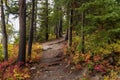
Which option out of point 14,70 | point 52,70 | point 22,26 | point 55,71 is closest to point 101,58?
point 55,71

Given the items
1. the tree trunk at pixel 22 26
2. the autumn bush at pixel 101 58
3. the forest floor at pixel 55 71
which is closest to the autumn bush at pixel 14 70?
the forest floor at pixel 55 71

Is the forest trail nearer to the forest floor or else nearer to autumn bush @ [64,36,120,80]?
the forest floor

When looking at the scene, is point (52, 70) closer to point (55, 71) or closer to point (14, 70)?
point (55, 71)

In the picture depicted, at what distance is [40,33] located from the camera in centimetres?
3294

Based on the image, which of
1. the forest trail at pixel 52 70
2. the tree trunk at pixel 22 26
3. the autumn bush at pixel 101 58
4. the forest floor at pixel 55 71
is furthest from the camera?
the tree trunk at pixel 22 26

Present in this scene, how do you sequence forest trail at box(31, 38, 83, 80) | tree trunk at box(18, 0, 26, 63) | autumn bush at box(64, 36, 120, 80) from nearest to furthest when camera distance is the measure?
autumn bush at box(64, 36, 120, 80)
forest trail at box(31, 38, 83, 80)
tree trunk at box(18, 0, 26, 63)

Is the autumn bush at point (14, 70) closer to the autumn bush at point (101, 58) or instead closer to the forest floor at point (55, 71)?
the forest floor at point (55, 71)

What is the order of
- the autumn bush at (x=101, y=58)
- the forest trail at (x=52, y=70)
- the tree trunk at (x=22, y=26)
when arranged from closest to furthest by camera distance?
1. the autumn bush at (x=101, y=58)
2. the forest trail at (x=52, y=70)
3. the tree trunk at (x=22, y=26)

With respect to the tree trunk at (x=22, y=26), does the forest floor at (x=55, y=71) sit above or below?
below

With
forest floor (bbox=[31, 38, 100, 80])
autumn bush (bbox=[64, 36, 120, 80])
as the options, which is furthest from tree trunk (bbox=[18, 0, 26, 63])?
autumn bush (bbox=[64, 36, 120, 80])

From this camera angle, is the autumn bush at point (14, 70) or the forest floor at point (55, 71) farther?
the autumn bush at point (14, 70)

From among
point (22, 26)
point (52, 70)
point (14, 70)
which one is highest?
point (22, 26)

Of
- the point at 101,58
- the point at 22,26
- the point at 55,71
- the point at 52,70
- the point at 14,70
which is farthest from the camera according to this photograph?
the point at 22,26

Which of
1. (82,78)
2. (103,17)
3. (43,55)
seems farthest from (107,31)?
(43,55)
